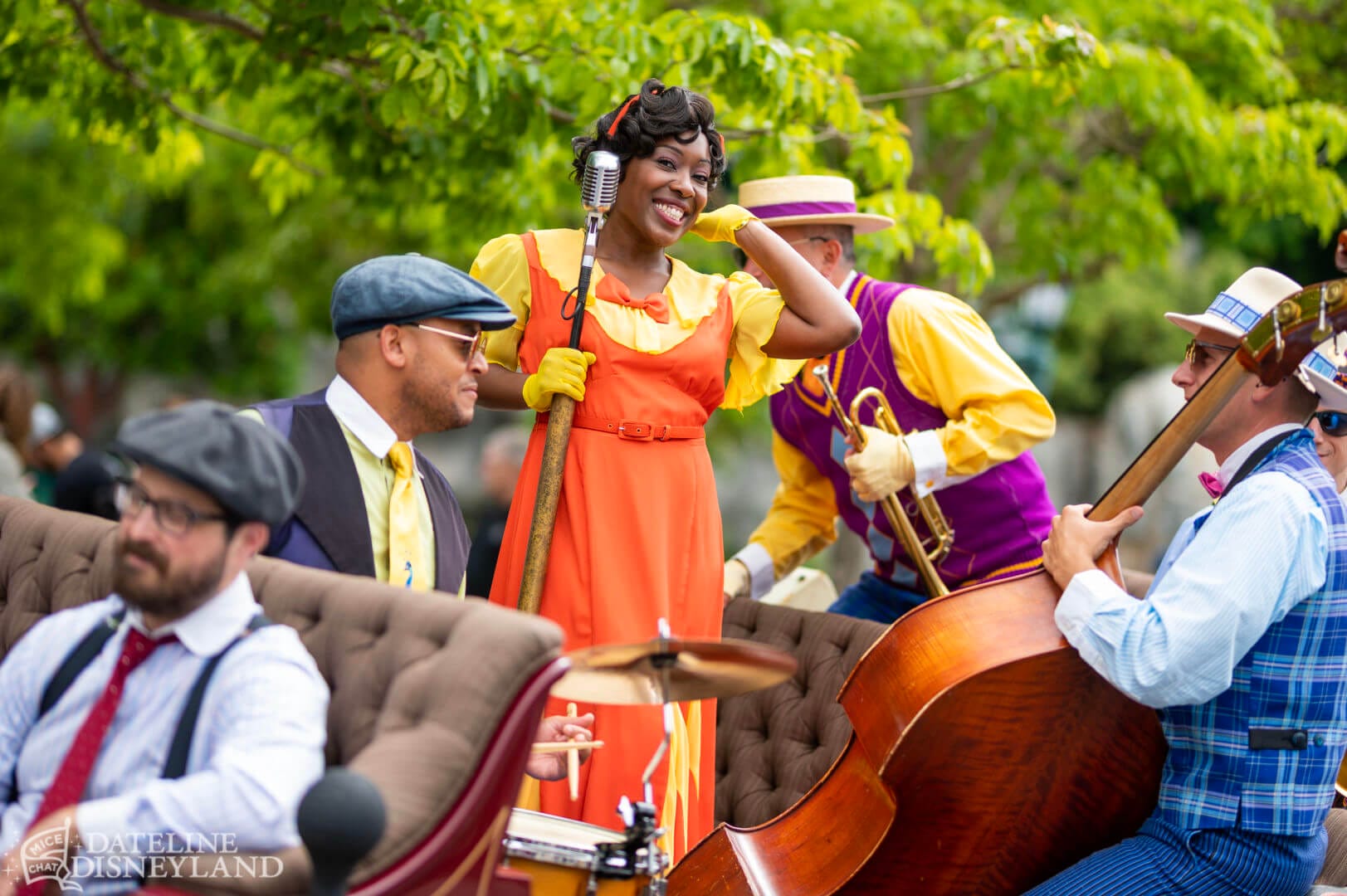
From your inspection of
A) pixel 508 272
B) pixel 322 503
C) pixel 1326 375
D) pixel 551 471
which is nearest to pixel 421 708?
pixel 322 503

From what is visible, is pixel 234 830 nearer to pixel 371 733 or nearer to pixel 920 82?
pixel 371 733

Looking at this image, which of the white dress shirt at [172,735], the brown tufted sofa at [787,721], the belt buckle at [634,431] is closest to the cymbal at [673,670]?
the white dress shirt at [172,735]

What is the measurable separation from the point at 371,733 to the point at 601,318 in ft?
4.28

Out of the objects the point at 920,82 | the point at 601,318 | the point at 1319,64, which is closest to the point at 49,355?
the point at 920,82

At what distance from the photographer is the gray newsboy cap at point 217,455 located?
2.24m

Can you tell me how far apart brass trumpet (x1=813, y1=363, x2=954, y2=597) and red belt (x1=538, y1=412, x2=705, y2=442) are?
39.2 inches

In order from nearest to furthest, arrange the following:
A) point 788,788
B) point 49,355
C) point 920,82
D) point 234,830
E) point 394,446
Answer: point 234,830 → point 394,446 → point 788,788 → point 920,82 → point 49,355

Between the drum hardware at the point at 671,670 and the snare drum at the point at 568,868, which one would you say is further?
the snare drum at the point at 568,868

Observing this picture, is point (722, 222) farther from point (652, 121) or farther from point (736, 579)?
point (736, 579)

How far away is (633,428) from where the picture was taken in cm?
342

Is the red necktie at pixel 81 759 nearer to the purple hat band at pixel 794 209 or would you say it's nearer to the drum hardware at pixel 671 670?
the drum hardware at pixel 671 670

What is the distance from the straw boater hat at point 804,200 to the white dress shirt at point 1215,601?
6.68 ft

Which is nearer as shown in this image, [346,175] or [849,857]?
[849,857]

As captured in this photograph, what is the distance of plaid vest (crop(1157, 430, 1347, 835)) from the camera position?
2924mm
